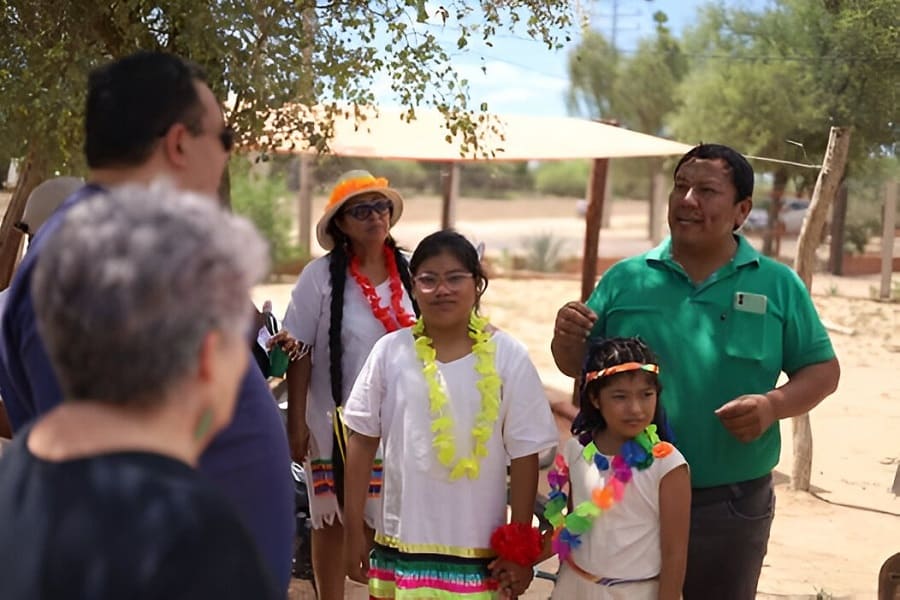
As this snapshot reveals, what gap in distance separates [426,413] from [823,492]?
197 inches

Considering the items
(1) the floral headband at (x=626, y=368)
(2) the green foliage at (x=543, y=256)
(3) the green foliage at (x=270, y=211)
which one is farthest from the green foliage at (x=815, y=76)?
(3) the green foliage at (x=270, y=211)

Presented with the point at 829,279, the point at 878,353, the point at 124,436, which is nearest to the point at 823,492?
the point at 878,353

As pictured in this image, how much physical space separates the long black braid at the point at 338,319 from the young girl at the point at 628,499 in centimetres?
111

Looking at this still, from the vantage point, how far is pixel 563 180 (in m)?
60.8

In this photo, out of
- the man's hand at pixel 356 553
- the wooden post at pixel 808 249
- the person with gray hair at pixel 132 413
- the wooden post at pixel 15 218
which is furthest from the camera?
the wooden post at pixel 808 249

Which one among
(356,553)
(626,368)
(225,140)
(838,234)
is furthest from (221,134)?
(838,234)

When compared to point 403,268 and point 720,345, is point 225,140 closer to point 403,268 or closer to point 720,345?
point 720,345

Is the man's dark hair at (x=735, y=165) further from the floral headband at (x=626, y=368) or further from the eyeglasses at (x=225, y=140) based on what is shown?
the eyeglasses at (x=225, y=140)

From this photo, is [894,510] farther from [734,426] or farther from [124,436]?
[124,436]

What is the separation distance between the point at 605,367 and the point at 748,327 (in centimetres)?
40

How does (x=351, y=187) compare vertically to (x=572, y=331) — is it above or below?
above

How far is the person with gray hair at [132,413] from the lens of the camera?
1.17 meters

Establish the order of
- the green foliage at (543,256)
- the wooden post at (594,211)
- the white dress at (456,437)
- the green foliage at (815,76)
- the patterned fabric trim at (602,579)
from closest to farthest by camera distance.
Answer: the patterned fabric trim at (602,579), the white dress at (456,437), the green foliage at (815,76), the wooden post at (594,211), the green foliage at (543,256)

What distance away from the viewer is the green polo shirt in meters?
3.10
